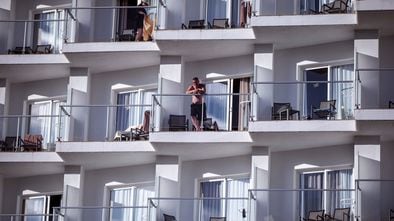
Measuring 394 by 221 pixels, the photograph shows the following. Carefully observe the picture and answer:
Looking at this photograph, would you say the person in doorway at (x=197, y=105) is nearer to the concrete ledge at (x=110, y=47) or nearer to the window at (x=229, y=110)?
the window at (x=229, y=110)

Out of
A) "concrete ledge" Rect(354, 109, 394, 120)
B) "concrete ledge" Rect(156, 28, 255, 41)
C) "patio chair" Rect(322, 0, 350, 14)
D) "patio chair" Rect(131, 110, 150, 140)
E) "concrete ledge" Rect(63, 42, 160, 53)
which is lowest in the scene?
"patio chair" Rect(131, 110, 150, 140)

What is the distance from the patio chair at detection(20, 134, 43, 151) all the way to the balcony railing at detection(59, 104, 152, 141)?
40.4 inches

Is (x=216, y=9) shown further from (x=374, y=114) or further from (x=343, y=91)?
(x=374, y=114)

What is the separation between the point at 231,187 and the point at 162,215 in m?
2.35

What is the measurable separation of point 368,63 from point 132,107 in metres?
7.82

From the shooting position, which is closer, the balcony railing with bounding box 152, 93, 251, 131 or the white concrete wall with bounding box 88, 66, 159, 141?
the balcony railing with bounding box 152, 93, 251, 131

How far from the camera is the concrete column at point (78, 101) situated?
4350 cm

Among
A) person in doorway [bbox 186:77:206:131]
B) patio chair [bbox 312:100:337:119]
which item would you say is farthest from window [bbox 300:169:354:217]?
person in doorway [bbox 186:77:206:131]

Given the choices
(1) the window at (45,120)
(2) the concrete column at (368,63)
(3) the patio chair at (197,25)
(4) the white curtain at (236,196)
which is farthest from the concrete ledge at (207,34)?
(1) the window at (45,120)

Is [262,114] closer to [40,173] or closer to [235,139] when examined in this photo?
[235,139]

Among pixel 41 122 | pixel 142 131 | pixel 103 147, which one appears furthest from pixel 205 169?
pixel 41 122

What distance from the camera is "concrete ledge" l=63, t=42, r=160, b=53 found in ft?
140

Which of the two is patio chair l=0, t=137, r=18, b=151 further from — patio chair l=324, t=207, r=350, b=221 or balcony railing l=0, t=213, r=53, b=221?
patio chair l=324, t=207, r=350, b=221

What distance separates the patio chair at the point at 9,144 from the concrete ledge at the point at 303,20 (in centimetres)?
874
